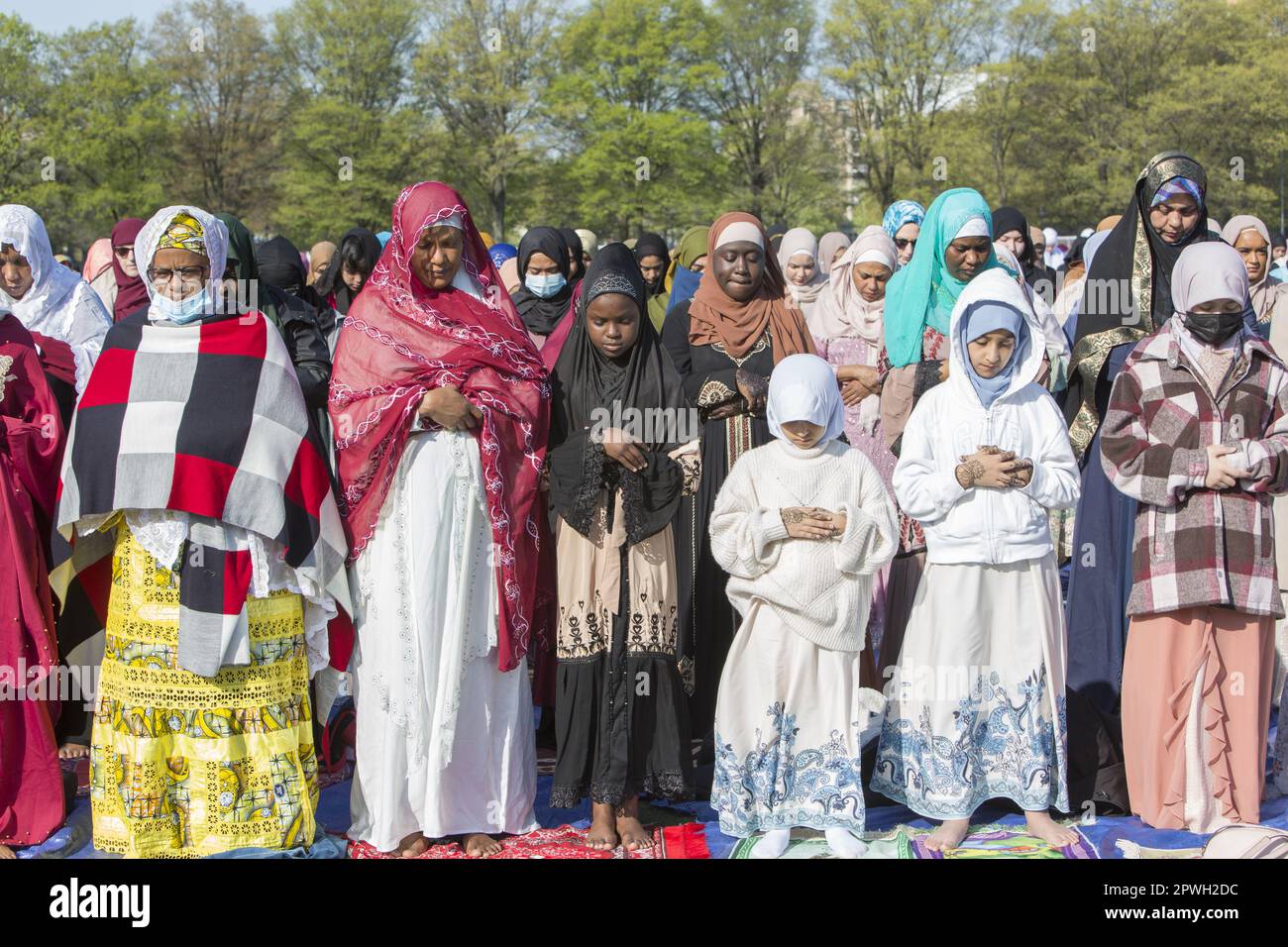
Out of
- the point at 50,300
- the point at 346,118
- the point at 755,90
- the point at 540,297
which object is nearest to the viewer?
the point at 50,300

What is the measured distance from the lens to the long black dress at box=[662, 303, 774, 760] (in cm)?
499

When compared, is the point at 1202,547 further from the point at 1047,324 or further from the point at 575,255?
the point at 575,255

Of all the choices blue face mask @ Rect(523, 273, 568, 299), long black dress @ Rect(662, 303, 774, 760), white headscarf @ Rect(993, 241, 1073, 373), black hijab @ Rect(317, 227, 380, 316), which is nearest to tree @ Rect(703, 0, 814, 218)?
black hijab @ Rect(317, 227, 380, 316)

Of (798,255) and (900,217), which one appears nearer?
(900,217)

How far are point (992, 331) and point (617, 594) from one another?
62.5 inches

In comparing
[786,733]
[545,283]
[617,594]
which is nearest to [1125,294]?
[786,733]

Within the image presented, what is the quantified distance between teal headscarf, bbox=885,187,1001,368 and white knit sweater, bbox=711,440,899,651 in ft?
3.73

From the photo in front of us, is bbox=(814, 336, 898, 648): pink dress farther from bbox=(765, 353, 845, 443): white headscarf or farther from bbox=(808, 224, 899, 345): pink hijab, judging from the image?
bbox=(765, 353, 845, 443): white headscarf

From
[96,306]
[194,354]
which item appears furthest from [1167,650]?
[96,306]

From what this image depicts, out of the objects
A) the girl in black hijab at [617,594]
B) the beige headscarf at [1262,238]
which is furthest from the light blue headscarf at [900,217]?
the girl in black hijab at [617,594]

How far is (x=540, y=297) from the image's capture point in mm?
6516

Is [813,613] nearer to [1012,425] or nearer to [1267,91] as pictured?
[1012,425]

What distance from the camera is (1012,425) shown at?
434 cm

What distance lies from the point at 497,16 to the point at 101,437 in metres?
31.9
